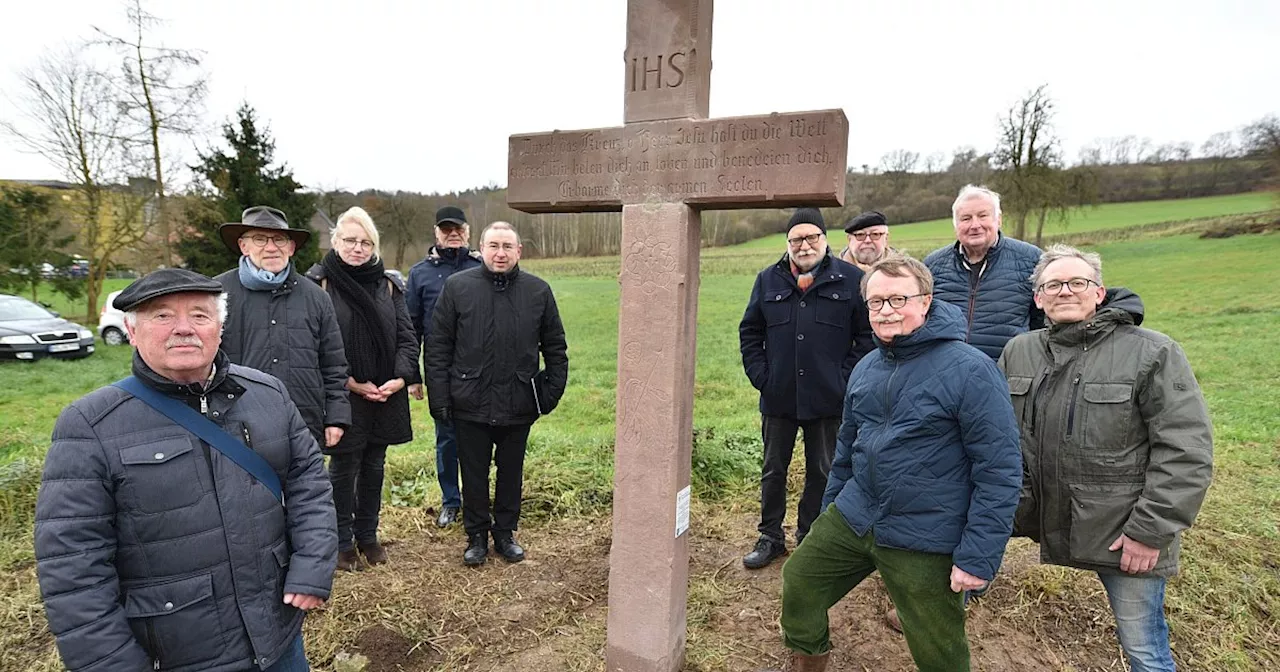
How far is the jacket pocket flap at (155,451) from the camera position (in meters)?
1.87

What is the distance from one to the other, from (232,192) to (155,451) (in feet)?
67.9

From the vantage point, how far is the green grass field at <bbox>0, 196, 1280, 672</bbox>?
3.59 meters

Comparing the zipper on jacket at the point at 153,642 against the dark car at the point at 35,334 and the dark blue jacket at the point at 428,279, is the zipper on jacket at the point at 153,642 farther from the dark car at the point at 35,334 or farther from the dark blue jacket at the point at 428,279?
the dark car at the point at 35,334

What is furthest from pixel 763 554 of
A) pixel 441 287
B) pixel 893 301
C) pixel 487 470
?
pixel 441 287

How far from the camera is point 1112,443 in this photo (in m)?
2.43

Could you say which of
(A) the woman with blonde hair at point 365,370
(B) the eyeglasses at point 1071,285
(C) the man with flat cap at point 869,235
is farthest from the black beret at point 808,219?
(A) the woman with blonde hair at point 365,370

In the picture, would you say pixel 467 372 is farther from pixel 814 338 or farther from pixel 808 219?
pixel 808 219

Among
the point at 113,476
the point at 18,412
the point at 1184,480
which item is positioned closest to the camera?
the point at 113,476

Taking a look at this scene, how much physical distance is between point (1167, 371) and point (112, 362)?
1947 cm

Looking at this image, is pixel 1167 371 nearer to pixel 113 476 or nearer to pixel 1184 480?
pixel 1184 480

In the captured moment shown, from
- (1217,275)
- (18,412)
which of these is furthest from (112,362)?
(1217,275)

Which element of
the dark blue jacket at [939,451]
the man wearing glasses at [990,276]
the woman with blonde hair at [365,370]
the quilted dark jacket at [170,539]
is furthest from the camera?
the woman with blonde hair at [365,370]

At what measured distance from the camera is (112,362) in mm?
15297

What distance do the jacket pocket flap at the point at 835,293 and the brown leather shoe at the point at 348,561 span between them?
11.1 ft
